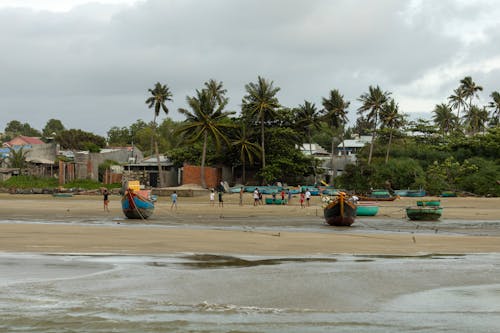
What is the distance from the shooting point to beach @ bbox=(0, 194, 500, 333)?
9.71 meters

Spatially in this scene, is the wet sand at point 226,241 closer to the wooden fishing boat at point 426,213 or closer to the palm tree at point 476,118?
the wooden fishing boat at point 426,213

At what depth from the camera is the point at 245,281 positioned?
13.2m

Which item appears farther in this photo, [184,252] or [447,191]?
[447,191]

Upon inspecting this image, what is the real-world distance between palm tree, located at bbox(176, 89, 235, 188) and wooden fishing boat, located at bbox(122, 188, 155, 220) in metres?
29.5

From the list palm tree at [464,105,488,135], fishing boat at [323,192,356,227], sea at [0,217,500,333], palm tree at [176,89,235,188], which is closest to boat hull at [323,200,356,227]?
fishing boat at [323,192,356,227]

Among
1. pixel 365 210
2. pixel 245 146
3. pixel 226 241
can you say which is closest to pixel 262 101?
pixel 245 146

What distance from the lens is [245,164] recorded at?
2800 inches

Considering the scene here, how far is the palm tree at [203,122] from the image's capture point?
212 ft

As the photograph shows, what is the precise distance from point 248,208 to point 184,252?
88.2ft

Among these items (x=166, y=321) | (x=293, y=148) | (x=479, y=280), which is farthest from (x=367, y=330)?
(x=293, y=148)

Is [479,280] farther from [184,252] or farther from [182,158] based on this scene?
[182,158]

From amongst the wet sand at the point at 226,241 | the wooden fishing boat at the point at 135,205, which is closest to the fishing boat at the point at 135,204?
the wooden fishing boat at the point at 135,205

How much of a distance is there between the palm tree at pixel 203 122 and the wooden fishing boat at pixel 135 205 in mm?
29518

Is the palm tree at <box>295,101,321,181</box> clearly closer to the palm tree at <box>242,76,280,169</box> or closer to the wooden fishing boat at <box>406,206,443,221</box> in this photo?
the palm tree at <box>242,76,280,169</box>
